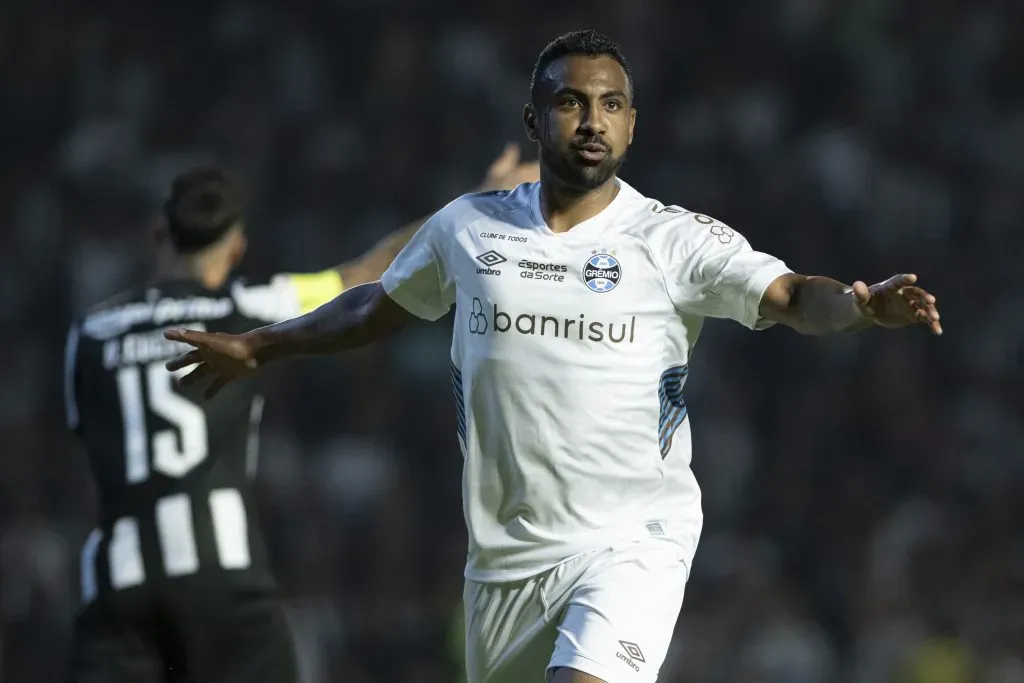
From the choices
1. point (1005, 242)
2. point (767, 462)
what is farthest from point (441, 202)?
point (1005, 242)

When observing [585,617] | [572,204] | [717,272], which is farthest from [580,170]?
[585,617]

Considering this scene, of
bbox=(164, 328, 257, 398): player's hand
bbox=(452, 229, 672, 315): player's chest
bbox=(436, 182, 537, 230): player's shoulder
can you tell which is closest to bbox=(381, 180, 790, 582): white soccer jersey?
bbox=(452, 229, 672, 315): player's chest

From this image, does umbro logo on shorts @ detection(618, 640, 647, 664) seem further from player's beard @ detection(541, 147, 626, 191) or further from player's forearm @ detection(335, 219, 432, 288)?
player's forearm @ detection(335, 219, 432, 288)

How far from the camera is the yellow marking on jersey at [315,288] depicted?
4.99 meters

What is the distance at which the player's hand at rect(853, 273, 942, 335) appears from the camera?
11.0 ft

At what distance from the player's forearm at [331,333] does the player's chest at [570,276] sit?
43 cm

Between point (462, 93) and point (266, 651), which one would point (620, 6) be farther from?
point (266, 651)

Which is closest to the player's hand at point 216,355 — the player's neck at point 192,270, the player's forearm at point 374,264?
the player's neck at point 192,270

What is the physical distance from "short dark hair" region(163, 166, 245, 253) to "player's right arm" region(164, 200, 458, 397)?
77 cm

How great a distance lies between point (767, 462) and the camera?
26.8 feet

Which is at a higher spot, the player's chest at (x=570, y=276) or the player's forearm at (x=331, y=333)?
the player's chest at (x=570, y=276)

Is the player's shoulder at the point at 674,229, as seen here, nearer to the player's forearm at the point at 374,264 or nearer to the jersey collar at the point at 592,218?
the jersey collar at the point at 592,218

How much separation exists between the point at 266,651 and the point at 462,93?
530 centimetres

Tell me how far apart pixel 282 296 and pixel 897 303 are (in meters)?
2.25
